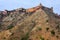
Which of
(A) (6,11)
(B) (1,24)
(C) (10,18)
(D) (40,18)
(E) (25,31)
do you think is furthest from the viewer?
(A) (6,11)

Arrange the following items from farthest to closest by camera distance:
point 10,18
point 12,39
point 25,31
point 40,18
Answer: point 10,18, point 40,18, point 25,31, point 12,39

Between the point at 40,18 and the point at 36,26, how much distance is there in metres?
7.38

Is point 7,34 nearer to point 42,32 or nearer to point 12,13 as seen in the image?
point 42,32

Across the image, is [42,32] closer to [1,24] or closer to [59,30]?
[59,30]

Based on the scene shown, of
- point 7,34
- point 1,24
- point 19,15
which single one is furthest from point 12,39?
point 19,15

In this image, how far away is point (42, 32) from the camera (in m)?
81.1

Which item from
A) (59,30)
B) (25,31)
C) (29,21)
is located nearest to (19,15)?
(29,21)

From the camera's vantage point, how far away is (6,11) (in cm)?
12781

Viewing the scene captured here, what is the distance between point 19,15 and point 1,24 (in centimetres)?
1203

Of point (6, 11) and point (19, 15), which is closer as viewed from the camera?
point (19, 15)

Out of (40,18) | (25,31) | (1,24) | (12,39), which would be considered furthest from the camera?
(1,24)

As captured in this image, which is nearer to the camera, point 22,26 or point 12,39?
point 12,39

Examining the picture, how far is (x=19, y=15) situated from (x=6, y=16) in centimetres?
794

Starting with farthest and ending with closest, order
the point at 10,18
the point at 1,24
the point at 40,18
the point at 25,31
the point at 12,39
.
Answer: the point at 10,18
the point at 1,24
the point at 40,18
the point at 25,31
the point at 12,39
